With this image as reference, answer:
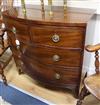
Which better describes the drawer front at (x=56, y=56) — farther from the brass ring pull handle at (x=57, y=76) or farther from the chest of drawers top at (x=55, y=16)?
the chest of drawers top at (x=55, y=16)

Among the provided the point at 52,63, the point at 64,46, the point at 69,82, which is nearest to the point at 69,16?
the point at 64,46

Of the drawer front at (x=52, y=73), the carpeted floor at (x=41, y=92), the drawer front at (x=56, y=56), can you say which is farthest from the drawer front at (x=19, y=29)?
the carpeted floor at (x=41, y=92)

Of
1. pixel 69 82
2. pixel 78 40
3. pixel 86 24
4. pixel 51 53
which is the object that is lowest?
pixel 69 82

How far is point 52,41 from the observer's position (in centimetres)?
164

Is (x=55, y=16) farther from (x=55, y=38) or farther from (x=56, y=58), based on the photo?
(x=56, y=58)

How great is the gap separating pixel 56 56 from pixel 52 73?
8.7 inches

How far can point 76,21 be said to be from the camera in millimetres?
1509

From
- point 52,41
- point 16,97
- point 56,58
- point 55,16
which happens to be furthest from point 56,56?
point 16,97

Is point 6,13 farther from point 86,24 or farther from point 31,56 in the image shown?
point 86,24

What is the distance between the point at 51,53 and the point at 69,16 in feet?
1.21

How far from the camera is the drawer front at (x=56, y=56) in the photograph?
5.35 ft

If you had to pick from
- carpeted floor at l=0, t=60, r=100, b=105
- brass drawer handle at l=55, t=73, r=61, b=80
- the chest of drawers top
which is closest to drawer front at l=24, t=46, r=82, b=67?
brass drawer handle at l=55, t=73, r=61, b=80

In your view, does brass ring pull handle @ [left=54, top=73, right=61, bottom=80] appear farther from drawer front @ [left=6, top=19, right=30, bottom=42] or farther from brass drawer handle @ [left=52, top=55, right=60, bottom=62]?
drawer front @ [left=6, top=19, right=30, bottom=42]

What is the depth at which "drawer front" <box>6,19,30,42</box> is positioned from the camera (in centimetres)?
176
